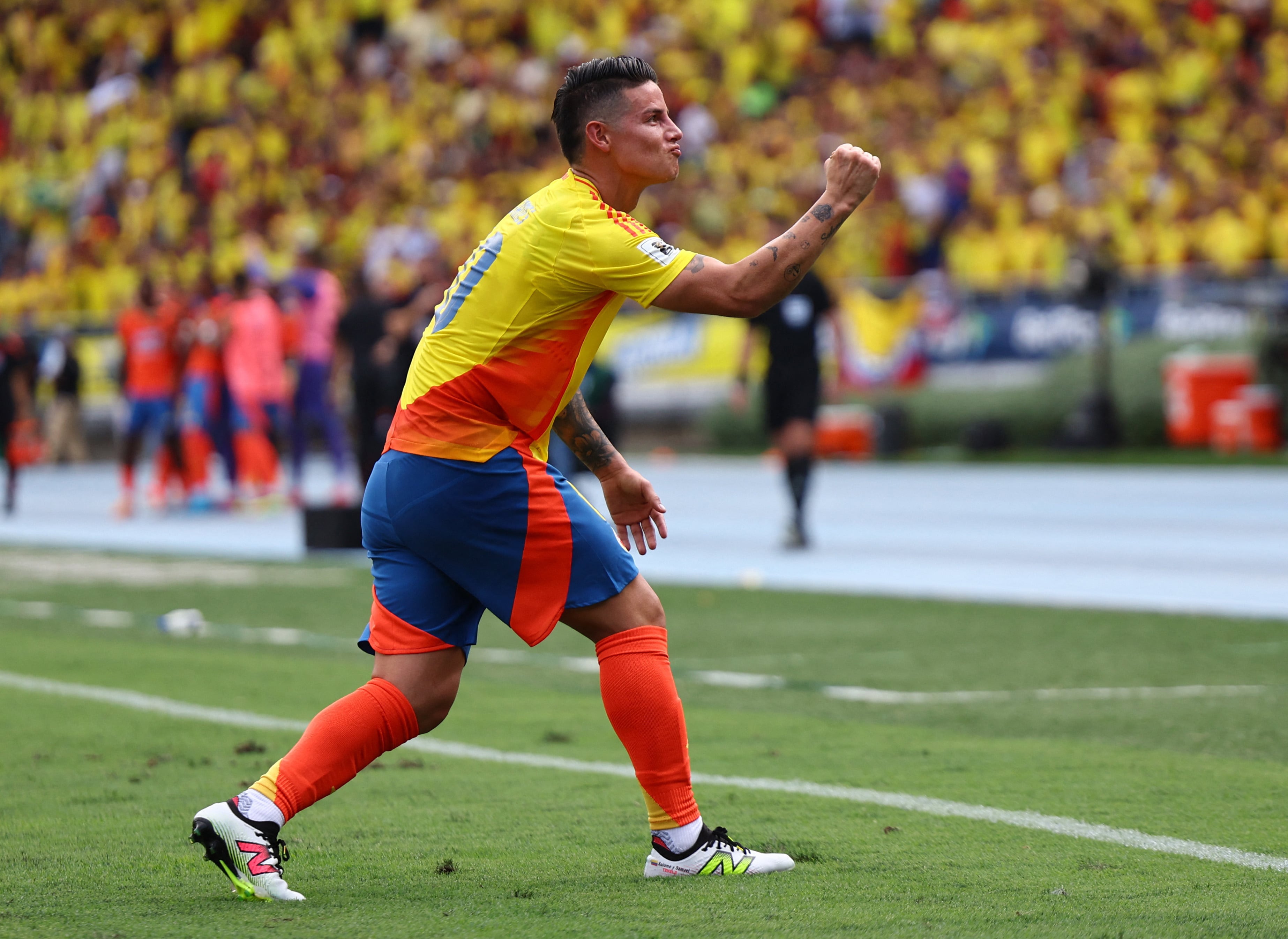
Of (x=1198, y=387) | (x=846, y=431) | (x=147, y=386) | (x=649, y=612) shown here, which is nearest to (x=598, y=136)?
(x=649, y=612)

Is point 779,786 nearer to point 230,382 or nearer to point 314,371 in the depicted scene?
point 230,382

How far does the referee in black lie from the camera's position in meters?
13.0

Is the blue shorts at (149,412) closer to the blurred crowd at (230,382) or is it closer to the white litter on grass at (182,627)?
the blurred crowd at (230,382)

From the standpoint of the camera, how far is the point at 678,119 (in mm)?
27688

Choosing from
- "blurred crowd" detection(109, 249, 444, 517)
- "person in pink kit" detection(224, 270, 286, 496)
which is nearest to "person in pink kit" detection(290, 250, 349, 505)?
"blurred crowd" detection(109, 249, 444, 517)

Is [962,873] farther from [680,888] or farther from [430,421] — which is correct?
[430,421]

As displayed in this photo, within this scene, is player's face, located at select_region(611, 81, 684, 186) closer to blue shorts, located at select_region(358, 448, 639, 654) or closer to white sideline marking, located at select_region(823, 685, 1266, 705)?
blue shorts, located at select_region(358, 448, 639, 654)

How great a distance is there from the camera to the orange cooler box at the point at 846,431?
2278cm

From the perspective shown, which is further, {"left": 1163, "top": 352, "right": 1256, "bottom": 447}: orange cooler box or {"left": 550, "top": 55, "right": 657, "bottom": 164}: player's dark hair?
{"left": 1163, "top": 352, "right": 1256, "bottom": 447}: orange cooler box

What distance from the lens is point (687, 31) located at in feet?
96.7

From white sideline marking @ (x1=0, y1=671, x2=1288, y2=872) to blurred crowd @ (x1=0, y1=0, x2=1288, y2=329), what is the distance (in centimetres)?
1024

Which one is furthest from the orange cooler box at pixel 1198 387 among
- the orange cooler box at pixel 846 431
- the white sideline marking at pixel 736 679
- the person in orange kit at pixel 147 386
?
the white sideline marking at pixel 736 679

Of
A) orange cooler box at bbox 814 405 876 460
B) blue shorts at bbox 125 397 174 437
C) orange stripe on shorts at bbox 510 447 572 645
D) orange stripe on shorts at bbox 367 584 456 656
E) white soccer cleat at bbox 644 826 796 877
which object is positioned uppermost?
orange stripe on shorts at bbox 510 447 572 645

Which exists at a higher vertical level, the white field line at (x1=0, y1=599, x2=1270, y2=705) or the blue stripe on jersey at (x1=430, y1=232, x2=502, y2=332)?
the blue stripe on jersey at (x1=430, y1=232, x2=502, y2=332)
